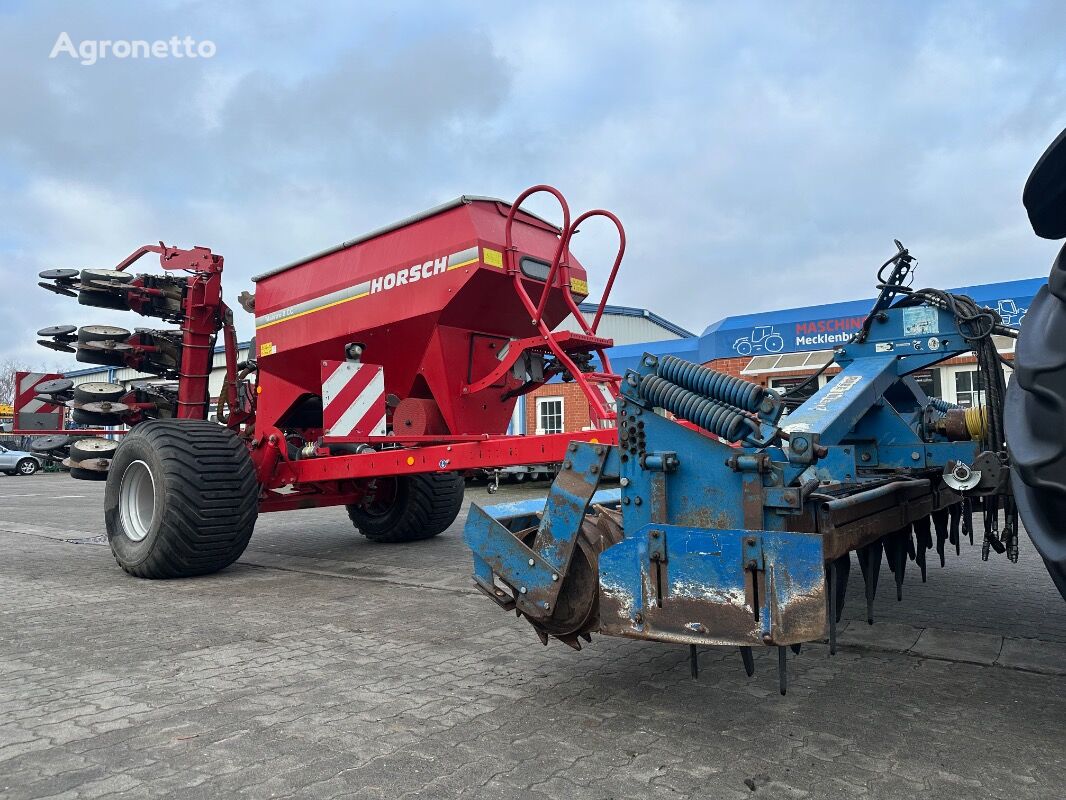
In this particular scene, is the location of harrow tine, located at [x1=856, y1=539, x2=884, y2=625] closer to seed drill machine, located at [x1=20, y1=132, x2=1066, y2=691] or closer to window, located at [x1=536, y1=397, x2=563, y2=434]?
seed drill machine, located at [x1=20, y1=132, x2=1066, y2=691]

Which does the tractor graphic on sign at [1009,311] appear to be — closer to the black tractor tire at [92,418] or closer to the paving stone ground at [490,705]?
the paving stone ground at [490,705]

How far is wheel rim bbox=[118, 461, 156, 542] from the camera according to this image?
6.13 metres

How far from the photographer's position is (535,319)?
501cm

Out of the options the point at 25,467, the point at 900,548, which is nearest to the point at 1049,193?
the point at 900,548

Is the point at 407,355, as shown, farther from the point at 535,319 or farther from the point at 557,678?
the point at 557,678

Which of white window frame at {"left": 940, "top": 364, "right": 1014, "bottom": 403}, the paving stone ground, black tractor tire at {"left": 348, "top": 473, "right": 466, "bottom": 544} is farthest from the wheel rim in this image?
white window frame at {"left": 940, "top": 364, "right": 1014, "bottom": 403}

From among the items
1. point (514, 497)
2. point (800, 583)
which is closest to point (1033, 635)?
point (800, 583)

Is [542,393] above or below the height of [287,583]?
above

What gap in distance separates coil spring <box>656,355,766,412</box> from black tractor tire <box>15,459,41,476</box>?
33046mm

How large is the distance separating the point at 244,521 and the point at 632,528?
383 cm

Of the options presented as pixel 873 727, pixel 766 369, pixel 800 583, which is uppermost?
pixel 766 369

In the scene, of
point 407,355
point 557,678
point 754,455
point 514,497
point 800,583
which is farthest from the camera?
point 514,497

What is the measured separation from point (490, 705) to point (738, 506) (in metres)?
1.24

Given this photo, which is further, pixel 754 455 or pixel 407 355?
pixel 407 355
